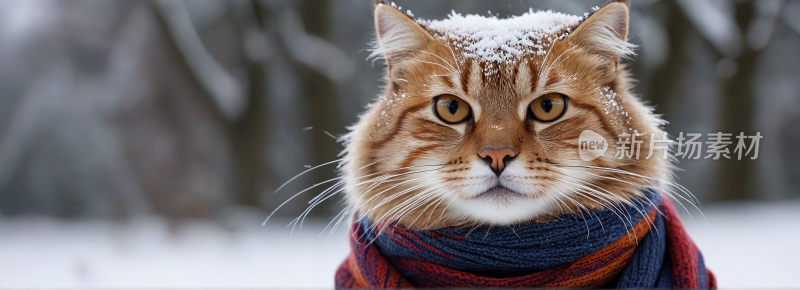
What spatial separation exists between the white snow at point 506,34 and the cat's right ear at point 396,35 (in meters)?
0.06

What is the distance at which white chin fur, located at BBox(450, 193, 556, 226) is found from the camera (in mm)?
1009

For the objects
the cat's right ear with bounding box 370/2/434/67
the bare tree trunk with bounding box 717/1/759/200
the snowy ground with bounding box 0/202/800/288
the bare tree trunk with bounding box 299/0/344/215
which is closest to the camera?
the cat's right ear with bounding box 370/2/434/67

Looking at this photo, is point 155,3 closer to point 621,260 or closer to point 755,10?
point 621,260

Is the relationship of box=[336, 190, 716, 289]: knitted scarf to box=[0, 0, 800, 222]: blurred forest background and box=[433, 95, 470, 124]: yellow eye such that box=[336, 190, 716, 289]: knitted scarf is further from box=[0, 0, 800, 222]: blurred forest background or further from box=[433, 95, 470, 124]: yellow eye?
box=[0, 0, 800, 222]: blurred forest background

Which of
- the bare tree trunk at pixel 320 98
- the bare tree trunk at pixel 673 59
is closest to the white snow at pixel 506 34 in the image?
the bare tree trunk at pixel 320 98

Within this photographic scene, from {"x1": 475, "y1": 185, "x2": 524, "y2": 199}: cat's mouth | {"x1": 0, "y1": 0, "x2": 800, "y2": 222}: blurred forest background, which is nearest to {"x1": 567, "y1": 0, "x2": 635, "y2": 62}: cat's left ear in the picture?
{"x1": 475, "y1": 185, "x2": 524, "y2": 199}: cat's mouth

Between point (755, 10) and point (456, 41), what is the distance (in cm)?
285

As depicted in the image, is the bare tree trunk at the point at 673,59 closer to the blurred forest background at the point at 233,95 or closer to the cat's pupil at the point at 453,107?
the blurred forest background at the point at 233,95

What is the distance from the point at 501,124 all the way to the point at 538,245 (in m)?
0.30

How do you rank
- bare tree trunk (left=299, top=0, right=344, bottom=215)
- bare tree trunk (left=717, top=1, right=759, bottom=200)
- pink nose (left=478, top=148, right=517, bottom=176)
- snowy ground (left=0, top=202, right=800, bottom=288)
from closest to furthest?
1. pink nose (left=478, top=148, right=517, bottom=176)
2. snowy ground (left=0, top=202, right=800, bottom=288)
3. bare tree trunk (left=717, top=1, right=759, bottom=200)
4. bare tree trunk (left=299, top=0, right=344, bottom=215)

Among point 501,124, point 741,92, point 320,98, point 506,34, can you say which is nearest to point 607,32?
point 506,34

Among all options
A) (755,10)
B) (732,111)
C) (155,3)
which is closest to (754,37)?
(755,10)

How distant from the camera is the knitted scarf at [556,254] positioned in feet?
3.53

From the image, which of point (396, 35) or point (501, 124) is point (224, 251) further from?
point (501, 124)
